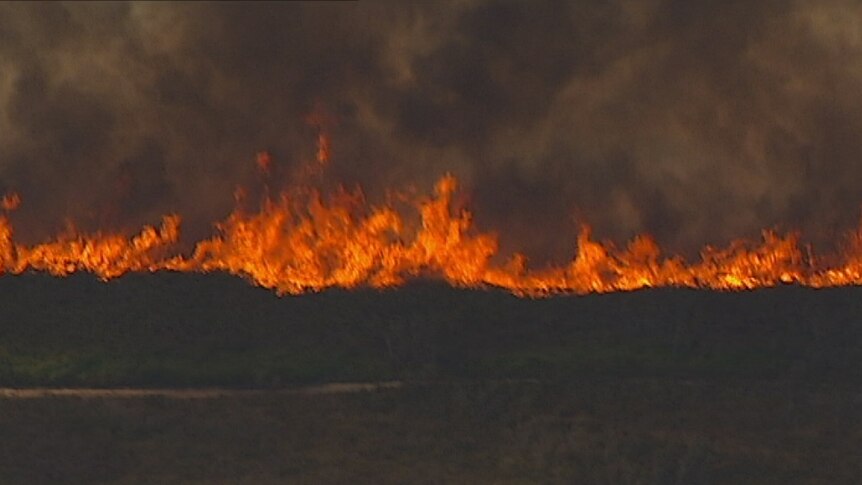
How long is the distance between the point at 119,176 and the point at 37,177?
1101mm

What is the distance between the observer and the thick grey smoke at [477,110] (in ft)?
71.8

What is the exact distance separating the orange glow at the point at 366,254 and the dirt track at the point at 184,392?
1413mm

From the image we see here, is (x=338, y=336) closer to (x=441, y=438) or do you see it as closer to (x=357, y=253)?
(x=357, y=253)

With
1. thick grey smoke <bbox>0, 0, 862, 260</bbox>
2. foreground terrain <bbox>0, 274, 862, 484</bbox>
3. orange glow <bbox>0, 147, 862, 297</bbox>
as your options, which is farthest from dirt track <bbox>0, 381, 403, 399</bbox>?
thick grey smoke <bbox>0, 0, 862, 260</bbox>

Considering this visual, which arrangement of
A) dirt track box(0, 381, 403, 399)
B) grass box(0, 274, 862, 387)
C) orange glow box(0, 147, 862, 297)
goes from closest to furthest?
dirt track box(0, 381, 403, 399) → orange glow box(0, 147, 862, 297) → grass box(0, 274, 862, 387)

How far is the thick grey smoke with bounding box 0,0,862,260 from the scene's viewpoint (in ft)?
71.8

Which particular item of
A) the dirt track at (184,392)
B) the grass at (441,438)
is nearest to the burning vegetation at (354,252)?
the dirt track at (184,392)

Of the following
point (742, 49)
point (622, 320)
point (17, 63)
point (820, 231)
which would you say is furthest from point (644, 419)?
point (17, 63)

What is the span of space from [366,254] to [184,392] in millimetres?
3149

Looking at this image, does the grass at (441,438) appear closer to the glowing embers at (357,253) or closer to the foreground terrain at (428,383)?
the foreground terrain at (428,383)

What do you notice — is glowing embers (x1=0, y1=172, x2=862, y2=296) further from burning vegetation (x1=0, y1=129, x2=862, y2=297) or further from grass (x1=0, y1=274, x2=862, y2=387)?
grass (x1=0, y1=274, x2=862, y2=387)

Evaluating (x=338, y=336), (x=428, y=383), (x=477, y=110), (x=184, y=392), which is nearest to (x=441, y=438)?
(x=428, y=383)

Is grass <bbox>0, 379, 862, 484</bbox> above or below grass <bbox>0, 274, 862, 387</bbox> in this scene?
below

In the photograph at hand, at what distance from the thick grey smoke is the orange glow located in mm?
261
